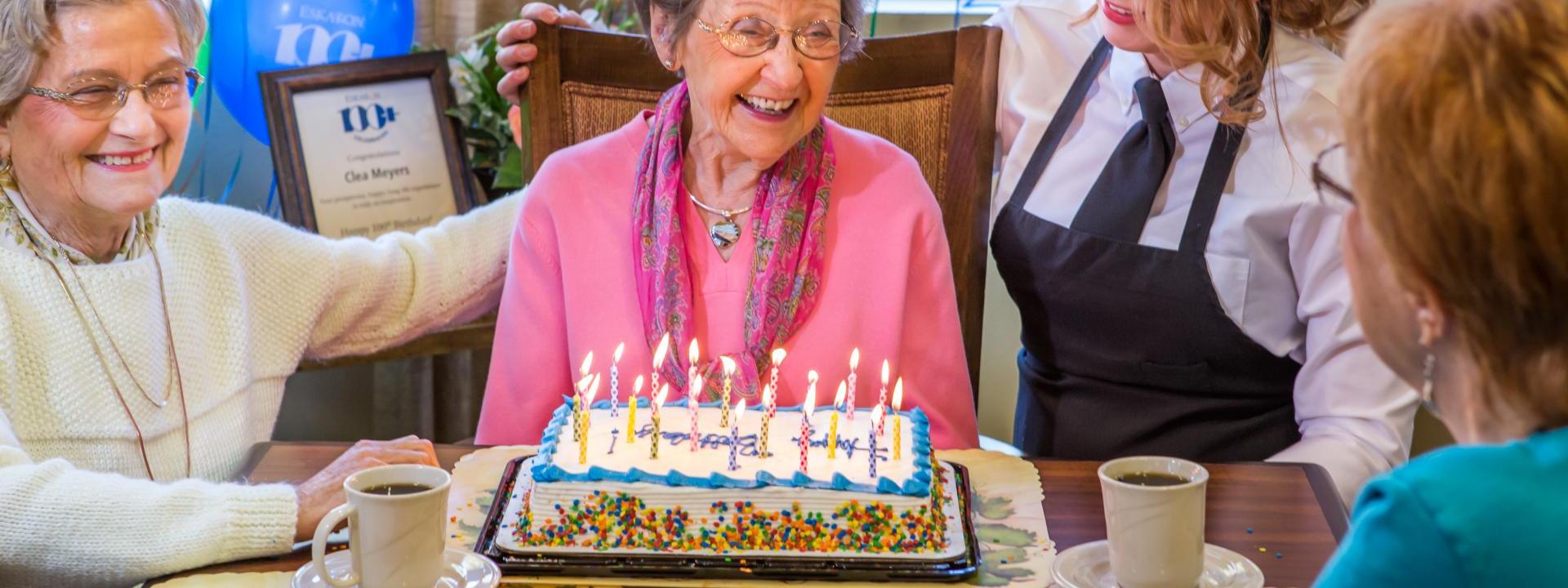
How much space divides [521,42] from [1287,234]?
1.26m

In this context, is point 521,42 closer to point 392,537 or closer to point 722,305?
point 722,305

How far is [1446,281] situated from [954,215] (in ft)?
4.92

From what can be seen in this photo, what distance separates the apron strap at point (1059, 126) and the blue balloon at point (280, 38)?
4.75 feet

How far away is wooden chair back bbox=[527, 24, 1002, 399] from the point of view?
240 cm

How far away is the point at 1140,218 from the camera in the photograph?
227cm

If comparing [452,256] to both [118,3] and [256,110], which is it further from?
[256,110]

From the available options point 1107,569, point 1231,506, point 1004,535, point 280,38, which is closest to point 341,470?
point 1004,535

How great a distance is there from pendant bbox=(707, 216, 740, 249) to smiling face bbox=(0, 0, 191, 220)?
2.51 feet

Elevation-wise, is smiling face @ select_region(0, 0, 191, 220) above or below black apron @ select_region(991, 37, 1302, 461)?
above

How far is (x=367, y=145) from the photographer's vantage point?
296cm

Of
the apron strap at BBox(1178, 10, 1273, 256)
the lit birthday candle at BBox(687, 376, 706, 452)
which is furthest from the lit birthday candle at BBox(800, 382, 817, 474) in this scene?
the apron strap at BBox(1178, 10, 1273, 256)

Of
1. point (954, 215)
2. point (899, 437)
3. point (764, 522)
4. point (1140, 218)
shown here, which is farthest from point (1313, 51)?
point (764, 522)

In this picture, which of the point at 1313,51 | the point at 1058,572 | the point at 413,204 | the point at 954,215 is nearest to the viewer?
the point at 1058,572

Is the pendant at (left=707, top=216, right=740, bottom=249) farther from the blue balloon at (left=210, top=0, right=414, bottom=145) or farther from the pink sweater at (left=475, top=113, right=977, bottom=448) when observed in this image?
the blue balloon at (left=210, top=0, right=414, bottom=145)
